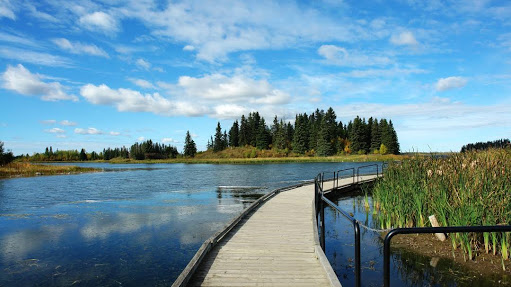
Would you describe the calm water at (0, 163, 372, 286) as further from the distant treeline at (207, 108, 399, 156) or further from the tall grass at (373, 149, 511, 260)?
the distant treeline at (207, 108, 399, 156)

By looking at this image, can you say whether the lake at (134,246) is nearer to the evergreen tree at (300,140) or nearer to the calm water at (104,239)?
the calm water at (104,239)

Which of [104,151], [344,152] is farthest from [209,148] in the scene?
[104,151]

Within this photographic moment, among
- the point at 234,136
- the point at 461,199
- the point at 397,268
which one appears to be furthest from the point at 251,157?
the point at 397,268

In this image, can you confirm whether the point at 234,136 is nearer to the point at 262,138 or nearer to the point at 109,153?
the point at 262,138

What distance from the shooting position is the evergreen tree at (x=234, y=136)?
136 metres

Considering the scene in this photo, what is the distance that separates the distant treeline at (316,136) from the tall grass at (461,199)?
88.8 meters

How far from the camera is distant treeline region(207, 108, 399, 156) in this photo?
100688mm

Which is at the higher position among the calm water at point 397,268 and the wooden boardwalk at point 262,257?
the wooden boardwalk at point 262,257

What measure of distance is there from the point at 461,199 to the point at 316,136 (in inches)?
3901

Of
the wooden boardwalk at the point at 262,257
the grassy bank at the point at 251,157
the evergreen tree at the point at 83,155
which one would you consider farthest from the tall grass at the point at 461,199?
the evergreen tree at the point at 83,155

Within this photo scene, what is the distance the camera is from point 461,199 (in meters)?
9.23

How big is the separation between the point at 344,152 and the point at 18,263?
104871mm

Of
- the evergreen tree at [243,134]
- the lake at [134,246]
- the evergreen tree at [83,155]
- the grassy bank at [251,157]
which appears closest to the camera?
the lake at [134,246]

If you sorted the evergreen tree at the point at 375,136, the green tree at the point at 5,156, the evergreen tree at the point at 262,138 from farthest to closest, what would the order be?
the evergreen tree at the point at 262,138, the evergreen tree at the point at 375,136, the green tree at the point at 5,156
